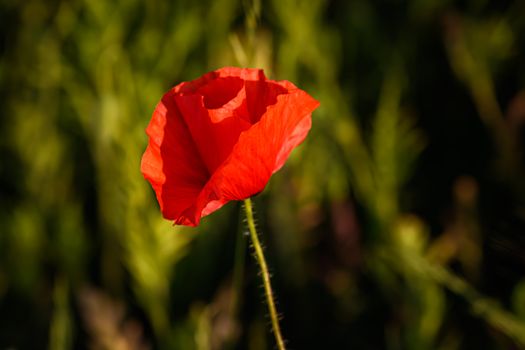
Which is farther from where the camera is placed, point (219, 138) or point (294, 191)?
point (294, 191)

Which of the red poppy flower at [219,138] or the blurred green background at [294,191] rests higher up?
the red poppy flower at [219,138]

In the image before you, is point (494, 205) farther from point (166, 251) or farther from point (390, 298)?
point (166, 251)

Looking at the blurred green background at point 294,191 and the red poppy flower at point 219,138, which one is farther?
the blurred green background at point 294,191

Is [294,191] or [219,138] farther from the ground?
[219,138]

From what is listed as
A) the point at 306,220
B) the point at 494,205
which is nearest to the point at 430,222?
the point at 494,205
